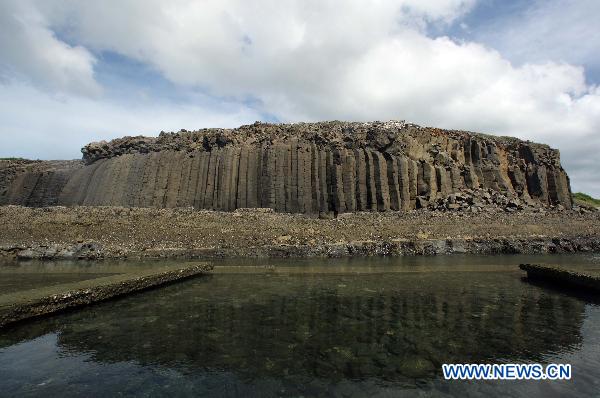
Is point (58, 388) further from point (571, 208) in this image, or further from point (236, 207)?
point (571, 208)

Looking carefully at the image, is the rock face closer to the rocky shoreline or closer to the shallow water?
the rocky shoreline

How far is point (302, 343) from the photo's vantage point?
7406 millimetres

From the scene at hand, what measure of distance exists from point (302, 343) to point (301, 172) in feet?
109

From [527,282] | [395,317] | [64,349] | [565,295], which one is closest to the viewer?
[64,349]

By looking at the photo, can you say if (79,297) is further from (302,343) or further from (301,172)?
(301,172)

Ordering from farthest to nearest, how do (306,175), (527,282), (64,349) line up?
(306,175), (527,282), (64,349)

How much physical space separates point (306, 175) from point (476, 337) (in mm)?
32733

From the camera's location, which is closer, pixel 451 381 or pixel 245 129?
pixel 451 381

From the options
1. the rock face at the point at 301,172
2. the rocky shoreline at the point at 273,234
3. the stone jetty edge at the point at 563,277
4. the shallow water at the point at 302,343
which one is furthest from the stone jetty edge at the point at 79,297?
the rock face at the point at 301,172

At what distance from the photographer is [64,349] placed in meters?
7.27

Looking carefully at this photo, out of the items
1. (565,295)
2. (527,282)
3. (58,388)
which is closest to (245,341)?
(58,388)

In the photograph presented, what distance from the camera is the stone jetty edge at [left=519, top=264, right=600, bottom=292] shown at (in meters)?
13.1

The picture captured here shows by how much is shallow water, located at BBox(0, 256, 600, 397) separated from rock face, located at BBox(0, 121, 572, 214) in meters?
26.6

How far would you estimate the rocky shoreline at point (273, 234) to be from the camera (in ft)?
88.0
